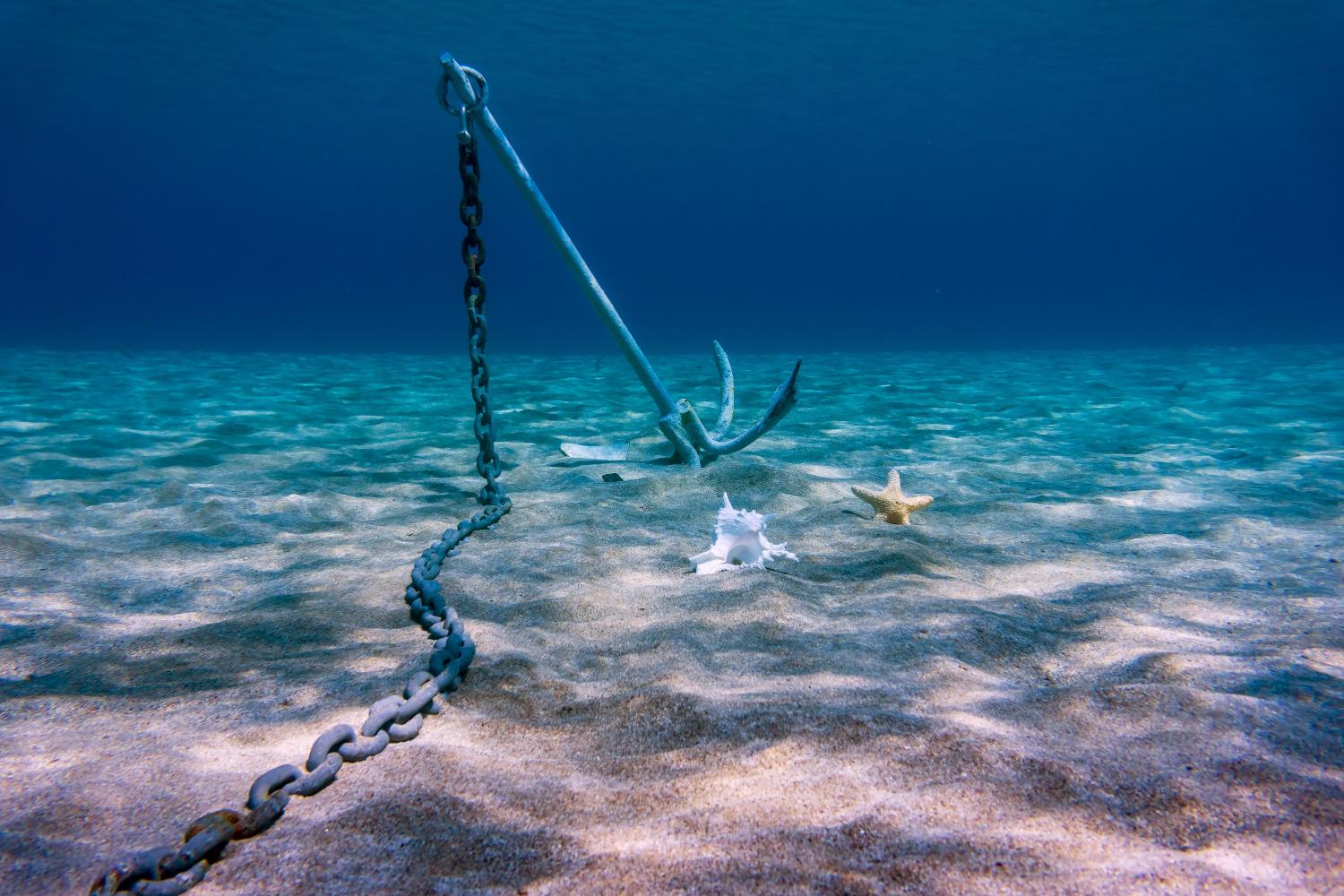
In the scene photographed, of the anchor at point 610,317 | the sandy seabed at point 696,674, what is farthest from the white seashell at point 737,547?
the anchor at point 610,317

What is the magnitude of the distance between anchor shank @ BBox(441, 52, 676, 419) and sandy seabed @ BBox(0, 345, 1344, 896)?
2.20 feet

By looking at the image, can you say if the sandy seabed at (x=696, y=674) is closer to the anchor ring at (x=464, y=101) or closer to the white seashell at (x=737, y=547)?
the white seashell at (x=737, y=547)

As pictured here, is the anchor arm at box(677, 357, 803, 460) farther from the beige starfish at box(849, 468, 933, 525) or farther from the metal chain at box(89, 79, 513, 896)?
the metal chain at box(89, 79, 513, 896)

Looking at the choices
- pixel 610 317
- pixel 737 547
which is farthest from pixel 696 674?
pixel 610 317

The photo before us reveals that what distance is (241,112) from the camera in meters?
36.7

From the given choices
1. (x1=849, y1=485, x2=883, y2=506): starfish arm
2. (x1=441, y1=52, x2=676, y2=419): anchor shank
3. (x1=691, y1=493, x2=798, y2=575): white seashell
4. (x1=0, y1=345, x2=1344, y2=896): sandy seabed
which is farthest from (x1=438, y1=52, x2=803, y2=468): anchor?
(x1=691, y1=493, x2=798, y2=575): white seashell

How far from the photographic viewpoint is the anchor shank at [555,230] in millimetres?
3135

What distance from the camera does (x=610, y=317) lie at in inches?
162

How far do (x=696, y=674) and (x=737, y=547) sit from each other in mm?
908

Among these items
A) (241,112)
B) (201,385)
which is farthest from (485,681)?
(241,112)

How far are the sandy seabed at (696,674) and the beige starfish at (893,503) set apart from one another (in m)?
0.10

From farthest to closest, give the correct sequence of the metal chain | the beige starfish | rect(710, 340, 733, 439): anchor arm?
rect(710, 340, 733, 439): anchor arm < the beige starfish < the metal chain

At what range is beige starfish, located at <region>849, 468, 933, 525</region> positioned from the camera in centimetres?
334

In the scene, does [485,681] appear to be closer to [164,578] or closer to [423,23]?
[164,578]
